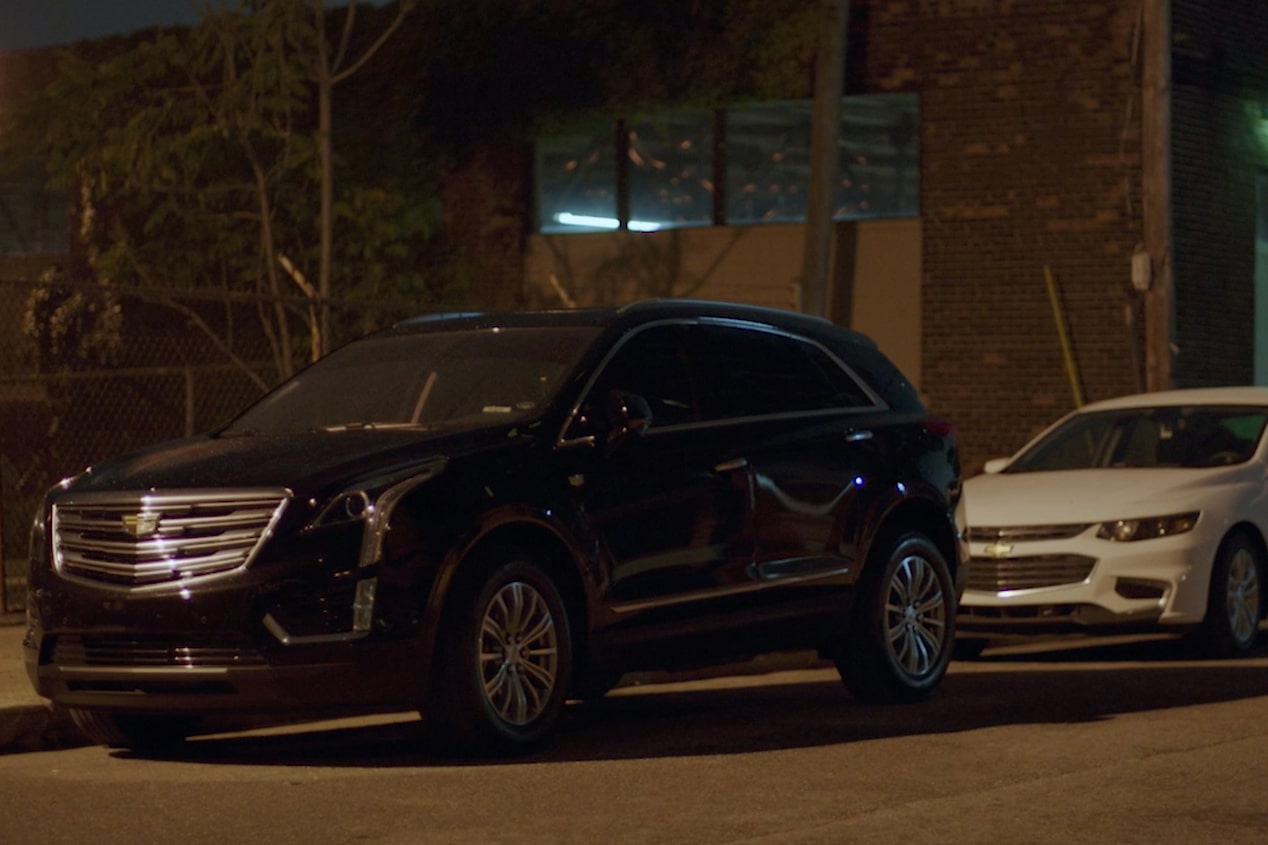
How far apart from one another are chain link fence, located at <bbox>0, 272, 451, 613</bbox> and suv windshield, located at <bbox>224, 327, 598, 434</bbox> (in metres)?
11.2

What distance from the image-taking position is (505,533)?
856 centimetres

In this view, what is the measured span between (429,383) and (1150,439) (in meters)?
6.05

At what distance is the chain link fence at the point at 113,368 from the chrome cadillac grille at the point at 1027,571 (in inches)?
380

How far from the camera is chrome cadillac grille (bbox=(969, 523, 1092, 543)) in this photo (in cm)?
1261

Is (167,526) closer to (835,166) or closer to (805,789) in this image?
(805,789)

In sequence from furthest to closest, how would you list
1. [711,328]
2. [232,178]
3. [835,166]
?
[232,178]
[835,166]
[711,328]

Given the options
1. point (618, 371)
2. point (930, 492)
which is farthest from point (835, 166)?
point (618, 371)

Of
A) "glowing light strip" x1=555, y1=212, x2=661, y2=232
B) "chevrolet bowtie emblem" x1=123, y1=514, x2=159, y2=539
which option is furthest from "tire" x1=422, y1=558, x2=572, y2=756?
"glowing light strip" x1=555, y1=212, x2=661, y2=232

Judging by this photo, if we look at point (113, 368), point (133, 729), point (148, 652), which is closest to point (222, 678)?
point (148, 652)

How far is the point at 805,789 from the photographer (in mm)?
7691

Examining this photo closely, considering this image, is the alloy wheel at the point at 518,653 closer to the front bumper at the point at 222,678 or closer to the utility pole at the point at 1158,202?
the front bumper at the point at 222,678

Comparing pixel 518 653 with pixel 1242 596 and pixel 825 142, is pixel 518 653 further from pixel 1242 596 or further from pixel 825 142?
pixel 825 142

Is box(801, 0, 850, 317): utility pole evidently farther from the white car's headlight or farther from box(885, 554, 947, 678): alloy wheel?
box(885, 554, 947, 678): alloy wheel

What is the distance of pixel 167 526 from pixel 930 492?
3955 mm
